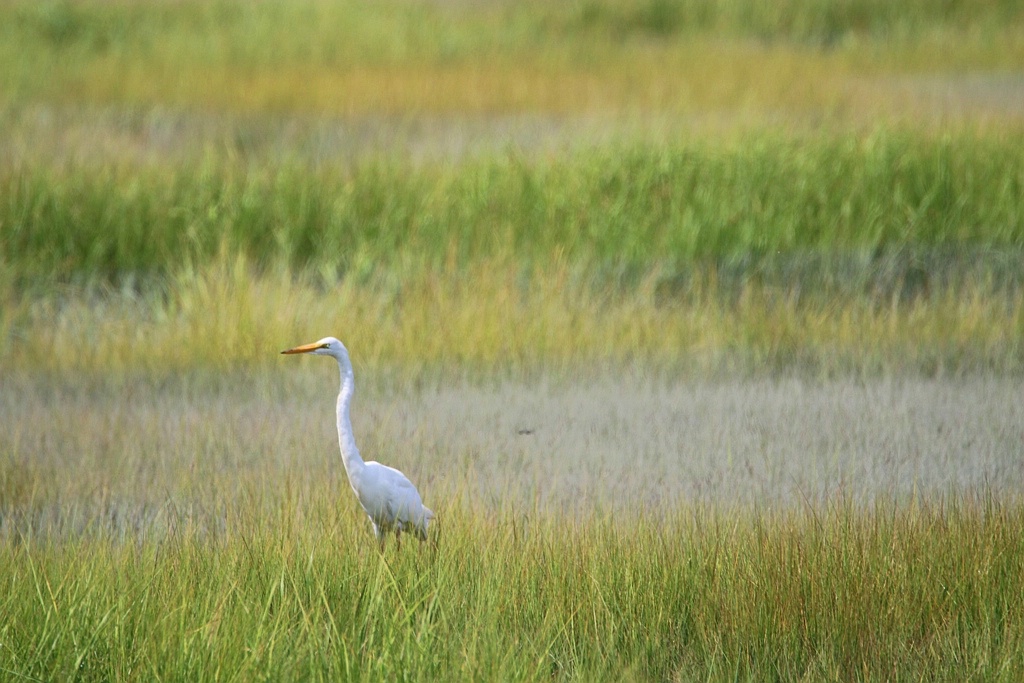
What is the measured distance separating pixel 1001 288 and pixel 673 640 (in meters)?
4.00

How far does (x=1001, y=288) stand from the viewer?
19.9 feet

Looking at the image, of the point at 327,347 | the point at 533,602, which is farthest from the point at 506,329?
the point at 533,602

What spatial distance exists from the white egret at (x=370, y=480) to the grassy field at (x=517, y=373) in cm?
11

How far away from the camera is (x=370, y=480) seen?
10.1ft

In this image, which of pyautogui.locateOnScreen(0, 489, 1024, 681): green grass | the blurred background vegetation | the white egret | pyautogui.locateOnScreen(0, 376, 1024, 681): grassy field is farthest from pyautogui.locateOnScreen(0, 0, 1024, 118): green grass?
A: the white egret

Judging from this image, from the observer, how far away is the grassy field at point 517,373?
2.78 meters

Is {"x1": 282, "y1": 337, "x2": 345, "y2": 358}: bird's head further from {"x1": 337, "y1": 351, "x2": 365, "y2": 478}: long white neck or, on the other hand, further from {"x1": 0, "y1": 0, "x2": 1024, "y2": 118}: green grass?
{"x1": 0, "y1": 0, "x2": 1024, "y2": 118}: green grass

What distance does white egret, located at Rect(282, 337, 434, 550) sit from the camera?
120 inches

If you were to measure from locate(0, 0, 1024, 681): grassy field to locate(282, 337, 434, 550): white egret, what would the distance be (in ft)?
0.36

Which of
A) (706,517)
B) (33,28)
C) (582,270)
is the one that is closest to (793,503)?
(706,517)

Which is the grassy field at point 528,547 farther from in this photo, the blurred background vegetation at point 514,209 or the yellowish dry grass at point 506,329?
the blurred background vegetation at point 514,209

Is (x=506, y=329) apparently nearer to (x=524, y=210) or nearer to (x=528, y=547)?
(x=524, y=210)

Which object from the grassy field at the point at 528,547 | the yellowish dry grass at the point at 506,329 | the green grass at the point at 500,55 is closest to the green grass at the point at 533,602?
the grassy field at the point at 528,547

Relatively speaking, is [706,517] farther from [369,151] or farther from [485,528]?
[369,151]
